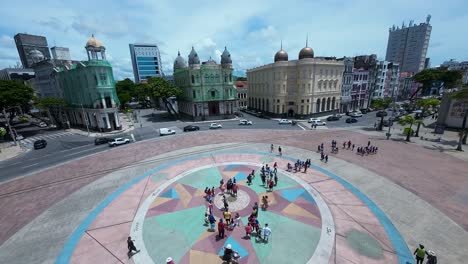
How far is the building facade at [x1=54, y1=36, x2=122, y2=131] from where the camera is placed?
4284cm

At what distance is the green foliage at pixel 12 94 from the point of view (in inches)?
1550

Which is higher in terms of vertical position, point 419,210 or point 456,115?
point 456,115

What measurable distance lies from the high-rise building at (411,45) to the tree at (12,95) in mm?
194686

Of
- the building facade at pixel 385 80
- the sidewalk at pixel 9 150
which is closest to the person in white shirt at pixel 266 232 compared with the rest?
the sidewalk at pixel 9 150

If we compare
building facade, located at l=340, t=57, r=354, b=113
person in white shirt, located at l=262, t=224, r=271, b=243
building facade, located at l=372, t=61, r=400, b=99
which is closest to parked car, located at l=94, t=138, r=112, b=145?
person in white shirt, located at l=262, t=224, r=271, b=243

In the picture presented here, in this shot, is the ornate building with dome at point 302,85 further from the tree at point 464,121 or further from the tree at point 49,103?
the tree at point 49,103

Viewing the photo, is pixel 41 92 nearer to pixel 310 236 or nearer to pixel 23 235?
pixel 23 235

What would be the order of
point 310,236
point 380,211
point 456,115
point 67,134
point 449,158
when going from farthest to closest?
point 67,134
point 456,115
point 449,158
point 380,211
point 310,236

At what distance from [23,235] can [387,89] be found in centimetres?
10426

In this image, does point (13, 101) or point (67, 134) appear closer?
point (13, 101)

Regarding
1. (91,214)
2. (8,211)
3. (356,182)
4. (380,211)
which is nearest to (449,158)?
(356,182)

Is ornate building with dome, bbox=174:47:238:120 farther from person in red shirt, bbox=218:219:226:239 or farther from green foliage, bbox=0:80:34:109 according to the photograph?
person in red shirt, bbox=218:219:226:239

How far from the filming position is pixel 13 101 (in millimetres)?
40594

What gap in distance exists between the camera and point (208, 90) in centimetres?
5656
